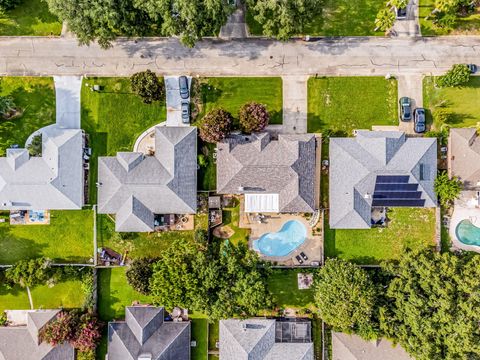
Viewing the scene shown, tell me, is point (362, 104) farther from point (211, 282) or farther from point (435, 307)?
point (211, 282)

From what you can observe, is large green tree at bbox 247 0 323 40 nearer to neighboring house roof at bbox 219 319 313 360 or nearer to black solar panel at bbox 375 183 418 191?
black solar panel at bbox 375 183 418 191

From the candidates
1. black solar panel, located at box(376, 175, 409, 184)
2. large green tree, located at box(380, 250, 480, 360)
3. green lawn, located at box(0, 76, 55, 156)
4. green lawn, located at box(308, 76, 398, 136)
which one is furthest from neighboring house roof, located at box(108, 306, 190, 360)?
green lawn, located at box(308, 76, 398, 136)

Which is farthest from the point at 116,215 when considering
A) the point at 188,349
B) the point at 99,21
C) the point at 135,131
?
the point at 99,21

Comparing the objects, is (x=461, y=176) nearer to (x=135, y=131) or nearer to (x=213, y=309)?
(x=213, y=309)

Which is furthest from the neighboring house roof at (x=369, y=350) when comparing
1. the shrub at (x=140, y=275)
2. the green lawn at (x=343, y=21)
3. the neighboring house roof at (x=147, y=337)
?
the green lawn at (x=343, y=21)

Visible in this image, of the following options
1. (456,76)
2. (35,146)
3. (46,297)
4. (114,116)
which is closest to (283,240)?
(114,116)

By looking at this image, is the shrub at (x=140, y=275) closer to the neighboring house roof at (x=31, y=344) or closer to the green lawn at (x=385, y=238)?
the neighboring house roof at (x=31, y=344)
